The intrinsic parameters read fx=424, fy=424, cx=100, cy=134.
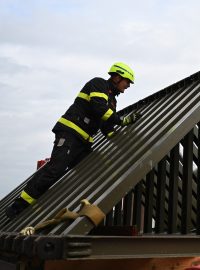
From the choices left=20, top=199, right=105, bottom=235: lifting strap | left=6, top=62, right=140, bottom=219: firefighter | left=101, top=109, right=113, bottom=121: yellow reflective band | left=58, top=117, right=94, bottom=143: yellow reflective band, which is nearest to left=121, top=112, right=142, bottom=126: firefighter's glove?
left=6, top=62, right=140, bottom=219: firefighter

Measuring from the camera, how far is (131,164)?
367 centimetres

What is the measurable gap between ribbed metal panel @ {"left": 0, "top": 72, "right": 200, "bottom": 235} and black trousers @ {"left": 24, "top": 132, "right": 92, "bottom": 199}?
15 centimetres

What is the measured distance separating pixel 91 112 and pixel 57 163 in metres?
0.90

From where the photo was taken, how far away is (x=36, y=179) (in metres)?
5.30

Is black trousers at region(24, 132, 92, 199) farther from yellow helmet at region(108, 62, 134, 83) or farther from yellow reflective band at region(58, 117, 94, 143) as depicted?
yellow helmet at region(108, 62, 134, 83)

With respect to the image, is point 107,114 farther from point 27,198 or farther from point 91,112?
point 27,198

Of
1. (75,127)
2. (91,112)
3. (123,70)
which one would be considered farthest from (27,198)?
(123,70)

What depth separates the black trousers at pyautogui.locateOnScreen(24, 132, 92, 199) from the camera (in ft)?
17.1

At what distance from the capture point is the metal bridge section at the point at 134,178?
3.29 meters

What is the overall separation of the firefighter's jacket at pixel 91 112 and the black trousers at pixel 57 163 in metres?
0.13

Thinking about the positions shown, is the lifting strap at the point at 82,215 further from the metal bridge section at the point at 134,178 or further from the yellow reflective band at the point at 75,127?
the yellow reflective band at the point at 75,127

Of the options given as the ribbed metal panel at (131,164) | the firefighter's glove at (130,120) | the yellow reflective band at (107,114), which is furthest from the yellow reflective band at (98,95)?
the ribbed metal panel at (131,164)

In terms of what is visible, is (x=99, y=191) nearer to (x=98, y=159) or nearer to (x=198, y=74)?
(x=98, y=159)

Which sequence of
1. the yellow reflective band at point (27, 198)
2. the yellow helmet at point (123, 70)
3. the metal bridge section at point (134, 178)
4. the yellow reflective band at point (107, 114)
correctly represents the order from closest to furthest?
1. the metal bridge section at point (134, 178)
2. the yellow reflective band at point (27, 198)
3. the yellow reflective band at point (107, 114)
4. the yellow helmet at point (123, 70)
